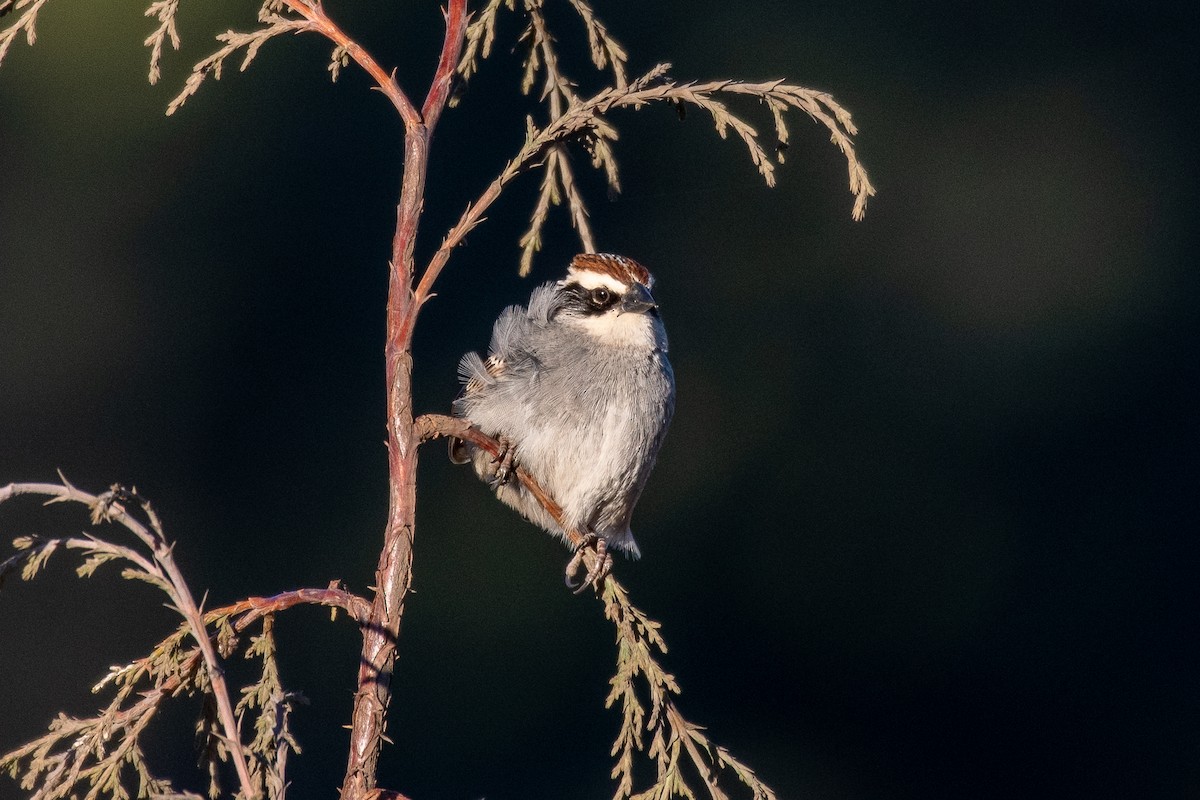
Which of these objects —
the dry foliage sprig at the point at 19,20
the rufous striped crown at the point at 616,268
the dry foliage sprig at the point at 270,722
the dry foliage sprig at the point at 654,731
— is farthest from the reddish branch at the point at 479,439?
the dry foliage sprig at the point at 19,20

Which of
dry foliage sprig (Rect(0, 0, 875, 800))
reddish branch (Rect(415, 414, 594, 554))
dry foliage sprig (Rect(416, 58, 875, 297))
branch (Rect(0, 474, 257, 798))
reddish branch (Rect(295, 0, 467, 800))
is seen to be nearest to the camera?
branch (Rect(0, 474, 257, 798))

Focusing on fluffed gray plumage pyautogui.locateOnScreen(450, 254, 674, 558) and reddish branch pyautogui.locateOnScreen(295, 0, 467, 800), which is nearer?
reddish branch pyautogui.locateOnScreen(295, 0, 467, 800)

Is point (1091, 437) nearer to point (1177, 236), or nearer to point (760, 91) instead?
point (1177, 236)

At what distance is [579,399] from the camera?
374cm

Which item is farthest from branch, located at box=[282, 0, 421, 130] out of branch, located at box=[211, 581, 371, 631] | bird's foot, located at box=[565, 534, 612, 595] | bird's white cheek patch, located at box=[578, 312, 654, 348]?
bird's white cheek patch, located at box=[578, 312, 654, 348]

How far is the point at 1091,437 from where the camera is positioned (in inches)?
563

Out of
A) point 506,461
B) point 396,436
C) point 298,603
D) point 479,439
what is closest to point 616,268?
point 506,461

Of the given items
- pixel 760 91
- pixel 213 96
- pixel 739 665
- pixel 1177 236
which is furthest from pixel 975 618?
pixel 760 91

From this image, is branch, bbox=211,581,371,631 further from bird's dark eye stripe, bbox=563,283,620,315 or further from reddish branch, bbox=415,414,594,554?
bird's dark eye stripe, bbox=563,283,620,315

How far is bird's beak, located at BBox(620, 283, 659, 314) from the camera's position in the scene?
3.94 m

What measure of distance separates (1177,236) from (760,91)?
13.8 metres

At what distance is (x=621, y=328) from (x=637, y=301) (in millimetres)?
88

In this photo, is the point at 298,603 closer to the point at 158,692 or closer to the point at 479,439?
the point at 158,692

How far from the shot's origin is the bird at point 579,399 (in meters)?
3.66
